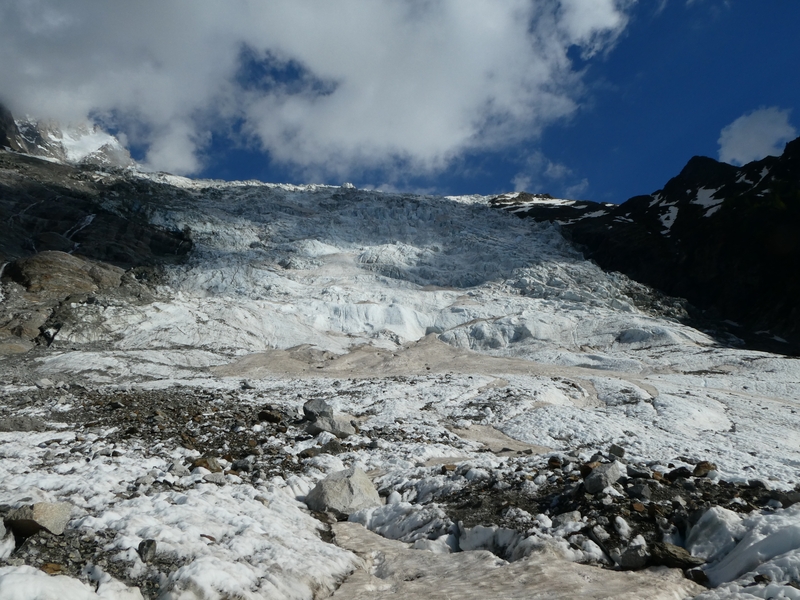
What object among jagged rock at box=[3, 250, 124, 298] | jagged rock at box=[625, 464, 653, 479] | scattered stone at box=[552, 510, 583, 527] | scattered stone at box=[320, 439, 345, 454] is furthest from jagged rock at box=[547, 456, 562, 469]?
jagged rock at box=[3, 250, 124, 298]

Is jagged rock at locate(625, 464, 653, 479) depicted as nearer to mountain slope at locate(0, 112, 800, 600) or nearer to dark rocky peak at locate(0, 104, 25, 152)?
mountain slope at locate(0, 112, 800, 600)

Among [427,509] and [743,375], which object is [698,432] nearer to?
[427,509]

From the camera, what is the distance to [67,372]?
3073 cm

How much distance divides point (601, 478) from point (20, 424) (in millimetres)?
14097

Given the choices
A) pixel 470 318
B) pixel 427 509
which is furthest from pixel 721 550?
pixel 470 318

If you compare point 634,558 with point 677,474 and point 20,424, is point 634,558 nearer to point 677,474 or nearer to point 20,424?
point 677,474

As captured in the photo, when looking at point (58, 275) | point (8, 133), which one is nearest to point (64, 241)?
point (58, 275)

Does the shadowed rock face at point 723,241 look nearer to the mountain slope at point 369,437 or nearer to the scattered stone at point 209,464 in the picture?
the mountain slope at point 369,437

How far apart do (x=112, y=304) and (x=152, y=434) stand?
38970mm

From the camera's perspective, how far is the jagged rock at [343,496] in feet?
30.9

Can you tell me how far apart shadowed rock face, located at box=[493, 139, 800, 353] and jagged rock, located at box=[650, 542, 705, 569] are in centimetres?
6135

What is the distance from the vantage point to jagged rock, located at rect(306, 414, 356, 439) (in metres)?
14.5

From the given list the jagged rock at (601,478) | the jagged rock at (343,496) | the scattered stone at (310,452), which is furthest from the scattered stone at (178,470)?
the jagged rock at (601,478)

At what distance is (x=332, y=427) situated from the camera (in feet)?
48.7
